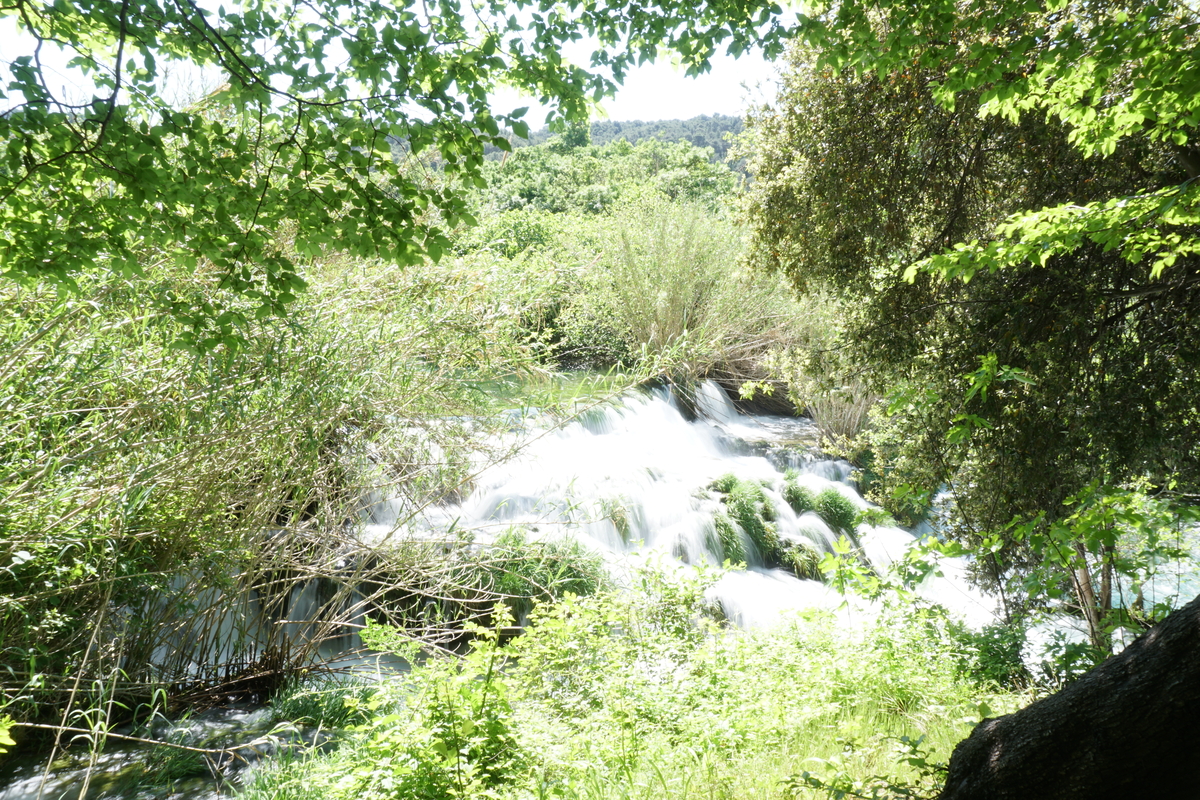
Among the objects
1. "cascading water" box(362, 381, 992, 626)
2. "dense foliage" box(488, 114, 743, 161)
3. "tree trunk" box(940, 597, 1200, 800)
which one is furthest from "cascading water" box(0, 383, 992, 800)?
"dense foliage" box(488, 114, 743, 161)

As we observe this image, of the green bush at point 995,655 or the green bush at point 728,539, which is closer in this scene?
the green bush at point 995,655

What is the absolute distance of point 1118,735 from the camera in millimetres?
1619

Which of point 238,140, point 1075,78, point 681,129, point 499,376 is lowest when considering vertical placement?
point 499,376

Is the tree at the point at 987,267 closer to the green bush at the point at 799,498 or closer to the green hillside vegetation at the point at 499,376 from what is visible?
the green hillside vegetation at the point at 499,376

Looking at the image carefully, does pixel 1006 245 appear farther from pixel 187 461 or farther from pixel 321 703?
pixel 321 703

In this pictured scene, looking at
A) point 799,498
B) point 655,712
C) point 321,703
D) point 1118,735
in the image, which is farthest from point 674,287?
point 1118,735

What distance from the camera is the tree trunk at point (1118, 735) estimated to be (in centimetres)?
154

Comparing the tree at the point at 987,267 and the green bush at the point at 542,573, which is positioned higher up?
the tree at the point at 987,267

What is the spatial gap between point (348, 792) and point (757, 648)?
2891 millimetres

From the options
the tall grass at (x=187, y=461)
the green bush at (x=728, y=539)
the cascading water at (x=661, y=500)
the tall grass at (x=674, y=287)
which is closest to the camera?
the tall grass at (x=187, y=461)

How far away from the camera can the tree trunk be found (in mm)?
1538

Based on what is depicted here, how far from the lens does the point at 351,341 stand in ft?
15.8

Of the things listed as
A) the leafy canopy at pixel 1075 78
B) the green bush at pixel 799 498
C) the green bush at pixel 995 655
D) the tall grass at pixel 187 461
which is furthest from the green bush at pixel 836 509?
the leafy canopy at pixel 1075 78

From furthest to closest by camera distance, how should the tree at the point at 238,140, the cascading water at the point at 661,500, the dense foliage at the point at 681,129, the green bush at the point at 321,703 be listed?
the dense foliage at the point at 681,129 < the cascading water at the point at 661,500 < the green bush at the point at 321,703 < the tree at the point at 238,140
